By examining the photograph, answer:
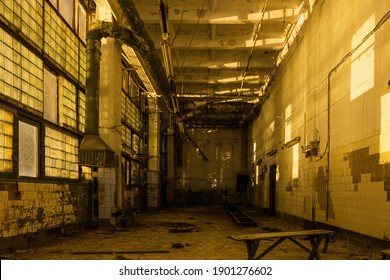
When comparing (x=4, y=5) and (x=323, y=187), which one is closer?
(x=4, y=5)

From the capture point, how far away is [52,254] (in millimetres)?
6301

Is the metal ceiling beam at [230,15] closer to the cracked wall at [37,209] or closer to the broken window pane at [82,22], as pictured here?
the broken window pane at [82,22]

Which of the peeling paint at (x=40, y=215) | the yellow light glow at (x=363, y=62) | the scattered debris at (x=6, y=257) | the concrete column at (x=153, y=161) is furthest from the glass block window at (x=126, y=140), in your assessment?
the yellow light glow at (x=363, y=62)

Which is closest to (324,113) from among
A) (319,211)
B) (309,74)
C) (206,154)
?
(309,74)

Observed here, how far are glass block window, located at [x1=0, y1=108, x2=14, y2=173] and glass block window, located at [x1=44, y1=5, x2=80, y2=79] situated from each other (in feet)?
6.88

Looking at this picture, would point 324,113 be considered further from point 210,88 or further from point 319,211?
point 210,88

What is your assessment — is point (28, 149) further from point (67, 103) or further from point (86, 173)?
point (86, 173)

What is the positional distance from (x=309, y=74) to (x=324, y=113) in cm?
174

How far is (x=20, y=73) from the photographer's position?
653 cm

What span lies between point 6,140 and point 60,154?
241 centimetres

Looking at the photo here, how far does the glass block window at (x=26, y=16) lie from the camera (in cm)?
614

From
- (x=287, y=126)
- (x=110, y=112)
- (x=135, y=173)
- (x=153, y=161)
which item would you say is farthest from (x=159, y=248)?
(x=153, y=161)

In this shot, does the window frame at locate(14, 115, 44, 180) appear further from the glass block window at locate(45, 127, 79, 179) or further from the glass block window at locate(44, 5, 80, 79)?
the glass block window at locate(44, 5, 80, 79)

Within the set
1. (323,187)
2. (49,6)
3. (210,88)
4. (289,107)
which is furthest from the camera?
(210,88)
